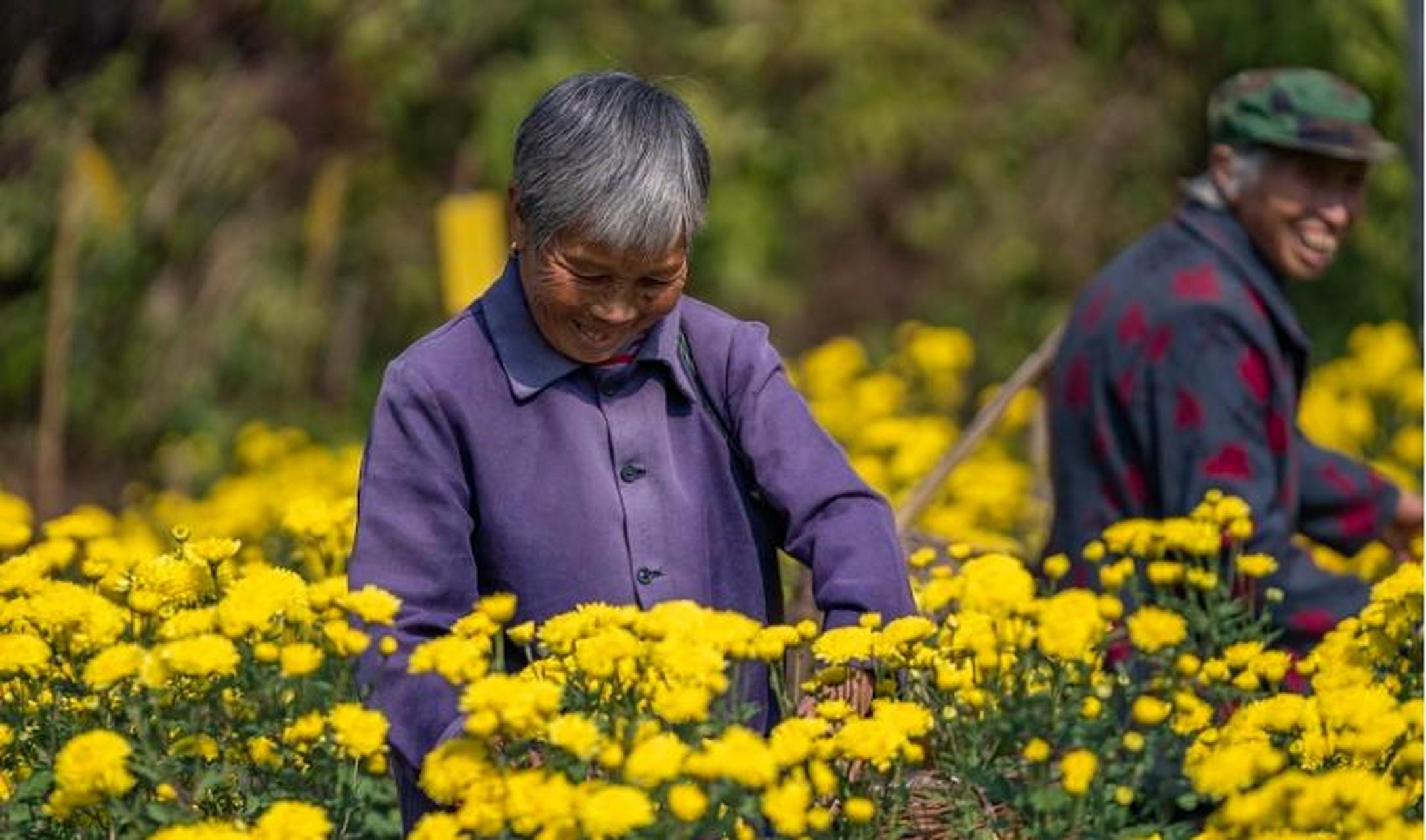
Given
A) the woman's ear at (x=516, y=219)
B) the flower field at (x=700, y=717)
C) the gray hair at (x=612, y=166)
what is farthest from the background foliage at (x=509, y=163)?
the gray hair at (x=612, y=166)

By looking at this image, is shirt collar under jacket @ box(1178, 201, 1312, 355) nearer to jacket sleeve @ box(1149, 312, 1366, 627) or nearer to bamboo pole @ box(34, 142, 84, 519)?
jacket sleeve @ box(1149, 312, 1366, 627)

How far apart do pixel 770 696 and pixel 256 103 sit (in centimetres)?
568

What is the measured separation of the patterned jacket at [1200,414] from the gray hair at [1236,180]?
3 centimetres

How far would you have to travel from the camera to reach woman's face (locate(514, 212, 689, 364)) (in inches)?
113

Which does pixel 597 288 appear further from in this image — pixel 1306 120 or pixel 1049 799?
pixel 1306 120

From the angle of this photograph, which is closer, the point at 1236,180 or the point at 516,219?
the point at 516,219

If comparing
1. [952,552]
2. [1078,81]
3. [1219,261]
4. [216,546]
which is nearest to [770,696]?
[952,552]

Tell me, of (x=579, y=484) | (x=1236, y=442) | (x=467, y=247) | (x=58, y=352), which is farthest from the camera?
(x=58, y=352)

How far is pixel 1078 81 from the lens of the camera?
929 centimetres

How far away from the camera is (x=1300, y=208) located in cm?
454

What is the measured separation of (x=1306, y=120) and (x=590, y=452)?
75.6 inches

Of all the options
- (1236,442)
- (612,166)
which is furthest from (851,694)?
(1236,442)

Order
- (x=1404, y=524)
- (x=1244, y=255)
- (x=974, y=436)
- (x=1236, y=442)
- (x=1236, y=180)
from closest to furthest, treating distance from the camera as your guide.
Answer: (x=1236, y=442)
(x=1244, y=255)
(x=1236, y=180)
(x=1404, y=524)
(x=974, y=436)

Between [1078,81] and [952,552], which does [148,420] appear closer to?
[1078,81]
